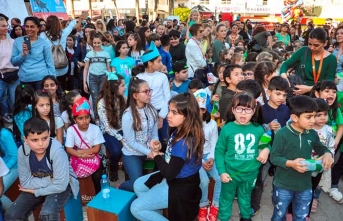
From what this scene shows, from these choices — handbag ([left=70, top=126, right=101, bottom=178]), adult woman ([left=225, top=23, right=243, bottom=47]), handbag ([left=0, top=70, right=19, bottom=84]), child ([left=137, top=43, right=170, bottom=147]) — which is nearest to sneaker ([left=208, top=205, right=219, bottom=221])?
child ([left=137, top=43, right=170, bottom=147])

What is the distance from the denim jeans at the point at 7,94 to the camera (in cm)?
503

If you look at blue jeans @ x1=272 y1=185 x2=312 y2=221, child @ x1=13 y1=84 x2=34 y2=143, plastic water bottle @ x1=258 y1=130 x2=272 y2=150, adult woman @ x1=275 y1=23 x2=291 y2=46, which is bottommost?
blue jeans @ x1=272 y1=185 x2=312 y2=221

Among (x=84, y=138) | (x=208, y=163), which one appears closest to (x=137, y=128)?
(x=84, y=138)

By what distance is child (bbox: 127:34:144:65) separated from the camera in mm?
6211

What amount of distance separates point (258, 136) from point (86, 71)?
3.99m

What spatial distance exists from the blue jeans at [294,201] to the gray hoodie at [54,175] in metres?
2.07

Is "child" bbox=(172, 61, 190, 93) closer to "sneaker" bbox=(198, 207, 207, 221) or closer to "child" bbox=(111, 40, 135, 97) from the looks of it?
"child" bbox=(111, 40, 135, 97)

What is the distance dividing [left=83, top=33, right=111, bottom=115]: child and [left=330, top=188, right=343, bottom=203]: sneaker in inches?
164

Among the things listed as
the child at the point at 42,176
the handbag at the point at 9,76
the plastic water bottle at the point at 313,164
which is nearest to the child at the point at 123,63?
the handbag at the point at 9,76

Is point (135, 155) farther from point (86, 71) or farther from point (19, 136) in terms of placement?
point (86, 71)

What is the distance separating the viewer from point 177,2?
5303cm

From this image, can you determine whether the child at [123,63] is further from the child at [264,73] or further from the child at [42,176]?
the child at [42,176]

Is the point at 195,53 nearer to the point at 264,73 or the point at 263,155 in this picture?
the point at 264,73

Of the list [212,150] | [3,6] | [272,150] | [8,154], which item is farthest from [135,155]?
[3,6]
